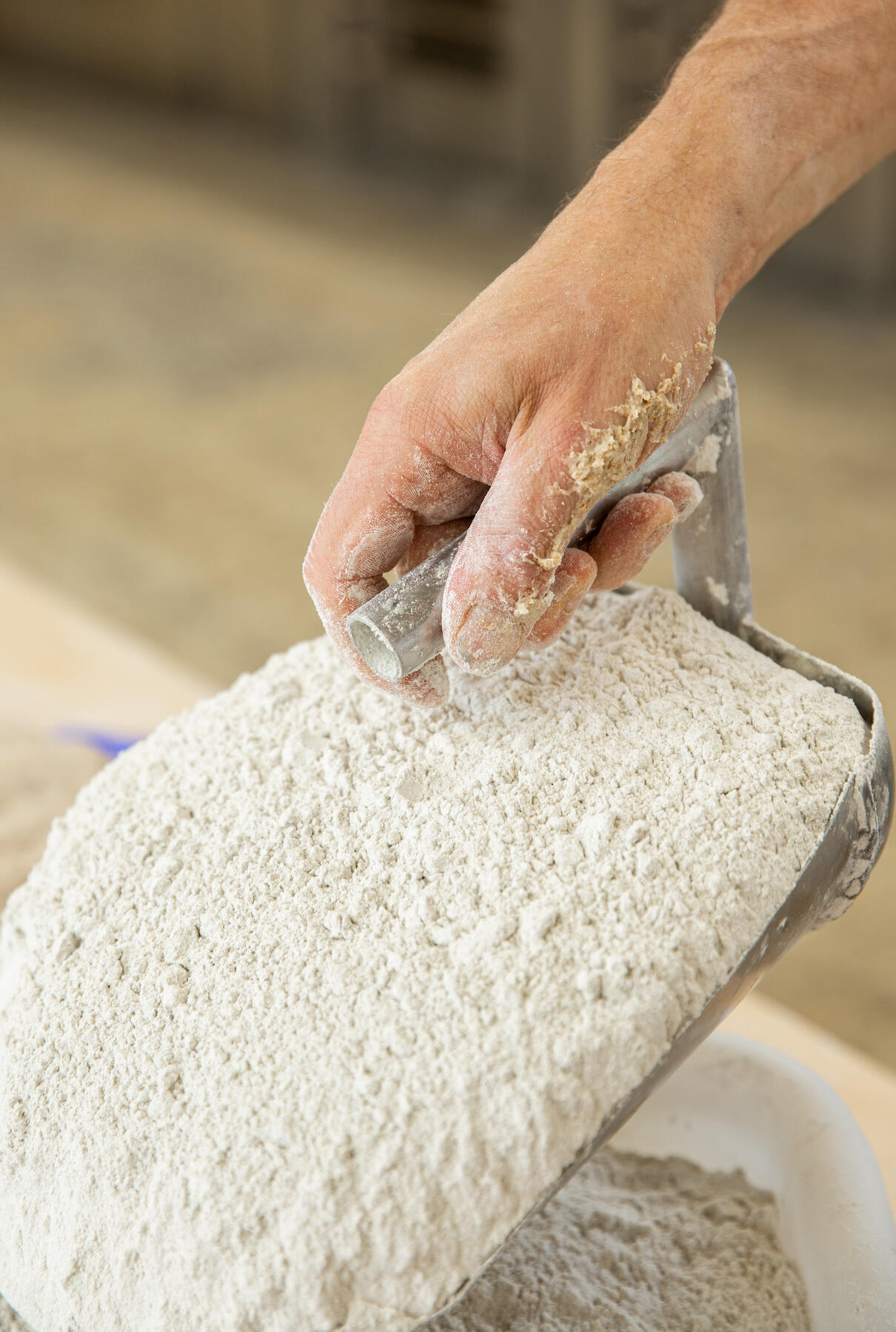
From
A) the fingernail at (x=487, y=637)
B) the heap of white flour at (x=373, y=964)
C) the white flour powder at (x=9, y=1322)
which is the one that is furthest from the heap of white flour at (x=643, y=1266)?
the fingernail at (x=487, y=637)

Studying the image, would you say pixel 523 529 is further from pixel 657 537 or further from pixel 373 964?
pixel 373 964

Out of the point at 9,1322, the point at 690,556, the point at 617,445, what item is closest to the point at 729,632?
the point at 690,556

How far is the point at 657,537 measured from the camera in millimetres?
618

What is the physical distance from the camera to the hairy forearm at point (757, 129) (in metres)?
0.64

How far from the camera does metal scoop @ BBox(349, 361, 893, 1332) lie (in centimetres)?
52

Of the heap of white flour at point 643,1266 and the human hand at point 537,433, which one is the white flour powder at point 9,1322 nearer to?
the heap of white flour at point 643,1266

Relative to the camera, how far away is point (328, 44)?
145 inches

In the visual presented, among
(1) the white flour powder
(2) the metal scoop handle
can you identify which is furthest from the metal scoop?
(1) the white flour powder

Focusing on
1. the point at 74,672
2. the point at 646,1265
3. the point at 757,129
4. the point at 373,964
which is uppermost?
the point at 74,672

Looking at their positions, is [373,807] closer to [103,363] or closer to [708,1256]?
[708,1256]

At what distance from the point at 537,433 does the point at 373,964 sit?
0.82ft

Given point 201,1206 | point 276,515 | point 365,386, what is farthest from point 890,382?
point 201,1206

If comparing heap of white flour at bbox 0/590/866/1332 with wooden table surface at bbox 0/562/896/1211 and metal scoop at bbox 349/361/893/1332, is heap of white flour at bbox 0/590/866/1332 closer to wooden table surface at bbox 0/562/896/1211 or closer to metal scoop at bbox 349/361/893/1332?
metal scoop at bbox 349/361/893/1332

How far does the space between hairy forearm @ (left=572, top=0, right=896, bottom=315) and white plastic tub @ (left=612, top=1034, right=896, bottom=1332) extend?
0.43 m
